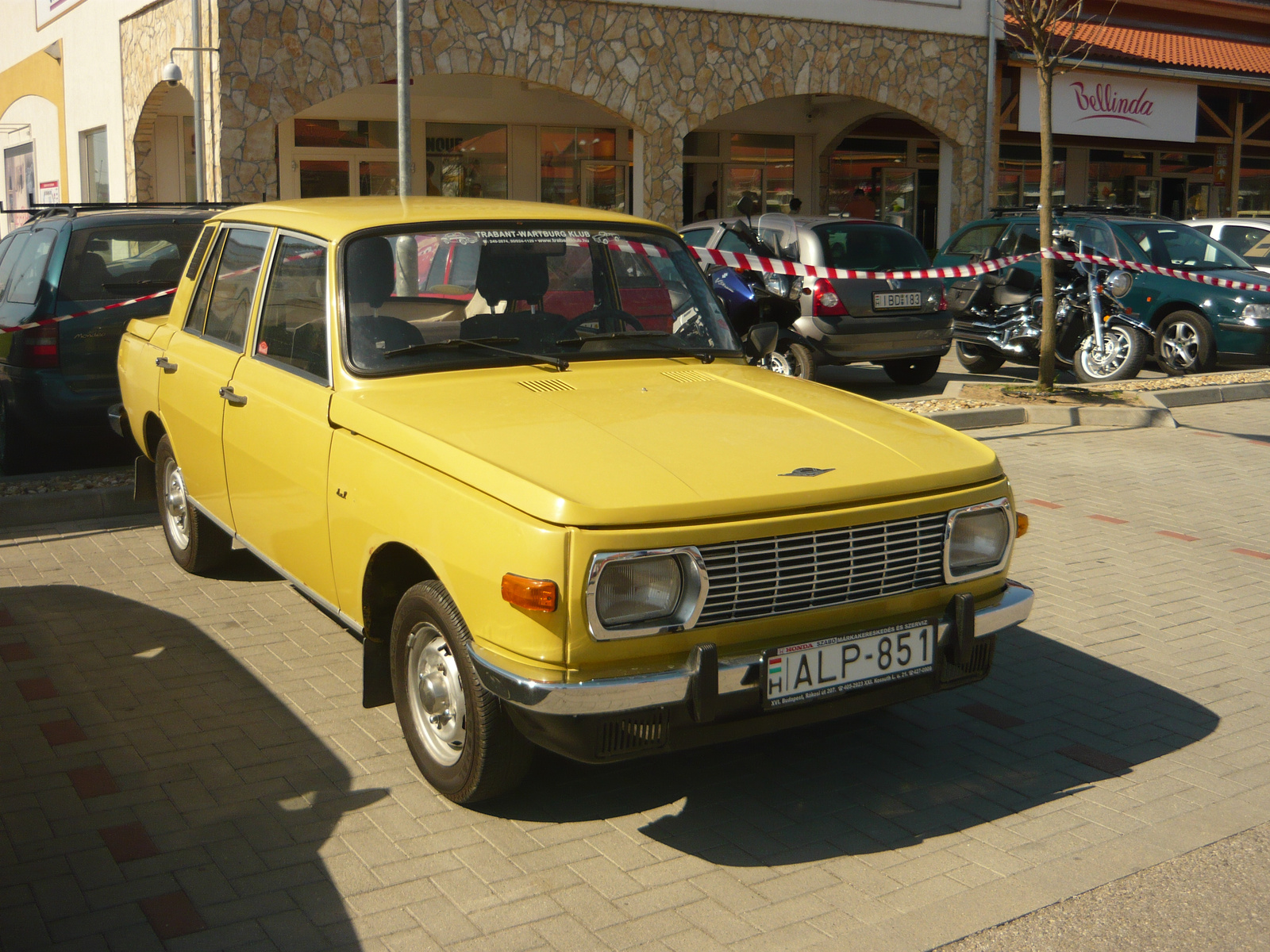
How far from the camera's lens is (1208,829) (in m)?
3.86

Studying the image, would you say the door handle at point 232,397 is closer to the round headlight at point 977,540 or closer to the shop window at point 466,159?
the round headlight at point 977,540

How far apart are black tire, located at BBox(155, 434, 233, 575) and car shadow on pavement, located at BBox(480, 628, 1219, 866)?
2.59 metres

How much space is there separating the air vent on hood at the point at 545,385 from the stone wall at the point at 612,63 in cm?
1195

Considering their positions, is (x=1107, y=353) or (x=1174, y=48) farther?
(x=1174, y=48)

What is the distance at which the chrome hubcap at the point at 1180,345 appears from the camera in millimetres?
14172

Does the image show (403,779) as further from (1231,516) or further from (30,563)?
(1231,516)

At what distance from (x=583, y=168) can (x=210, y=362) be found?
18.5 meters

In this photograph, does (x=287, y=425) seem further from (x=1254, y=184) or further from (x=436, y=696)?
(x=1254, y=184)

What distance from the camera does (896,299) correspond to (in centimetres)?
1202

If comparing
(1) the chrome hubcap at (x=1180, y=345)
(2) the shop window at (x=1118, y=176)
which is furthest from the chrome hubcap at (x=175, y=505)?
(2) the shop window at (x=1118, y=176)

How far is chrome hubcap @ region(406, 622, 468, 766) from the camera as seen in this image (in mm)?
3873

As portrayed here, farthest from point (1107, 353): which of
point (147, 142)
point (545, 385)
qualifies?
point (147, 142)

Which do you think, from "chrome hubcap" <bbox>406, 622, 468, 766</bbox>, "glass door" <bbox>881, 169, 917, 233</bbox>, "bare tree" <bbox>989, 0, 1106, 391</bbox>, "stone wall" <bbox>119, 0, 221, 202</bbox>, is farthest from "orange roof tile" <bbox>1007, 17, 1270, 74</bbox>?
"chrome hubcap" <bbox>406, 622, 468, 766</bbox>

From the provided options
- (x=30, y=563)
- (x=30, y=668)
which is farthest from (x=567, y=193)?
(x=30, y=668)
